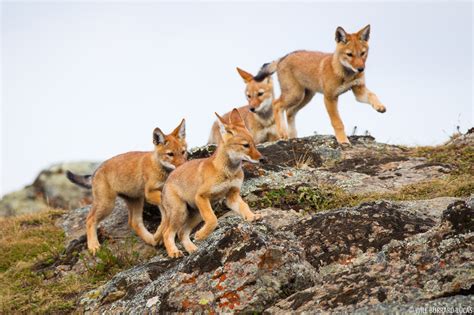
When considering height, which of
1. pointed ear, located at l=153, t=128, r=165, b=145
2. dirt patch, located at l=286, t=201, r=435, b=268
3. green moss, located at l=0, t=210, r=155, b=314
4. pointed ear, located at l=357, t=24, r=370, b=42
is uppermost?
pointed ear, located at l=357, t=24, r=370, b=42

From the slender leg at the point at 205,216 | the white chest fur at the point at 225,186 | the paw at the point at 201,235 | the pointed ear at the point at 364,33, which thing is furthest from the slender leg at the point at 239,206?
A: the pointed ear at the point at 364,33

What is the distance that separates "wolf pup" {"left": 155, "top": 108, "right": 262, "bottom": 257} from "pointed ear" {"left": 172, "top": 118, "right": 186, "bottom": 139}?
2.18m

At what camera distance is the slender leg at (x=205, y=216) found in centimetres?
902

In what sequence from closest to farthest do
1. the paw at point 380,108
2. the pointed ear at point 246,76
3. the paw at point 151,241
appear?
the paw at point 151,241 < the paw at point 380,108 < the pointed ear at point 246,76

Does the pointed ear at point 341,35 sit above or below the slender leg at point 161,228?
above

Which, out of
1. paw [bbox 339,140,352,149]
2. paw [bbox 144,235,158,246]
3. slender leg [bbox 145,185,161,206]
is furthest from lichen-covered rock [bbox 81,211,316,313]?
paw [bbox 339,140,352,149]

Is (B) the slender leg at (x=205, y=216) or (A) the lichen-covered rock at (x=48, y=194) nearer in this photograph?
(B) the slender leg at (x=205, y=216)

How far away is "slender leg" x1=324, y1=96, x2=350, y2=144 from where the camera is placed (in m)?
13.4

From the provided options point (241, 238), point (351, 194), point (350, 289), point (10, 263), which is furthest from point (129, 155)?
point (350, 289)

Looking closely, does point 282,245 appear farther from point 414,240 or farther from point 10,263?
point 10,263

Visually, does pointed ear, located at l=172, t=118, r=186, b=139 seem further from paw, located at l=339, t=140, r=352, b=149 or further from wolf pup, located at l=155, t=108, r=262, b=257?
paw, located at l=339, t=140, r=352, b=149

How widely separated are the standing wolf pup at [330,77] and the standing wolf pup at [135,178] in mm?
3481

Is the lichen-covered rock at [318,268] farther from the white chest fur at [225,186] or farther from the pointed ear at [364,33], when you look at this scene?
the pointed ear at [364,33]

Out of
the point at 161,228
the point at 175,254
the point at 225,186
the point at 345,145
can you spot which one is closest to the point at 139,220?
the point at 161,228
